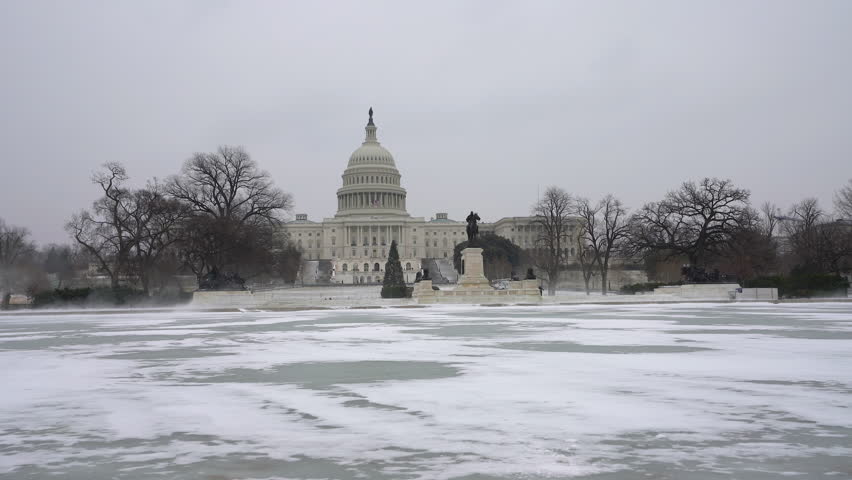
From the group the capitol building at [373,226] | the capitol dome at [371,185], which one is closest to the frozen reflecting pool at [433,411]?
the capitol building at [373,226]

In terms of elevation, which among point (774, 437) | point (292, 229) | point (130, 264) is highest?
point (292, 229)

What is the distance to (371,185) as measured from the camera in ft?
517

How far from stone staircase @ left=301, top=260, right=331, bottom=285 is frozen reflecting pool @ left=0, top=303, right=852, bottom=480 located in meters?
99.3

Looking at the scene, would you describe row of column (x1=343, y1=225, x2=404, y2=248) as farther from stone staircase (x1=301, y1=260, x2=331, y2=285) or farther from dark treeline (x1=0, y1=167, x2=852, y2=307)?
dark treeline (x1=0, y1=167, x2=852, y2=307)

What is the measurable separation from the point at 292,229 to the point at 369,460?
549ft

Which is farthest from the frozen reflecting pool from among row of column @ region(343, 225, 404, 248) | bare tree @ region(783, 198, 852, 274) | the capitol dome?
the capitol dome

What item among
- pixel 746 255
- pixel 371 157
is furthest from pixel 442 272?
pixel 746 255

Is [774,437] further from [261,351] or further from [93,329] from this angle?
[93,329]

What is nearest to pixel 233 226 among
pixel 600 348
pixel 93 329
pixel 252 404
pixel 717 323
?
pixel 93 329

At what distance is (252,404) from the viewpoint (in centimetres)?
834

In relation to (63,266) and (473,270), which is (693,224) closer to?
(473,270)

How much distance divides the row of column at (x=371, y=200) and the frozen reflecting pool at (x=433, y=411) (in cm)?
14464

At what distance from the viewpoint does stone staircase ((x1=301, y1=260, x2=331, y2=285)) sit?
381 ft

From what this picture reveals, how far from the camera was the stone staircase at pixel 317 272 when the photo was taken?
381ft
